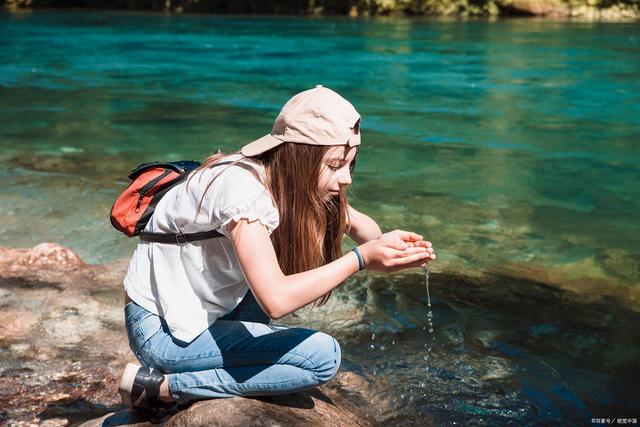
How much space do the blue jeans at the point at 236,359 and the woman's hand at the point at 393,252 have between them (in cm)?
42

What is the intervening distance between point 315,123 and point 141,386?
45.5 inches

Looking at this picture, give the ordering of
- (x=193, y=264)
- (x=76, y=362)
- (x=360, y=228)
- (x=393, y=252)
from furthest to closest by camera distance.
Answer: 1. (x=76, y=362)
2. (x=360, y=228)
3. (x=193, y=264)
4. (x=393, y=252)

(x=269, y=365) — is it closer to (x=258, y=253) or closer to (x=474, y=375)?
(x=258, y=253)

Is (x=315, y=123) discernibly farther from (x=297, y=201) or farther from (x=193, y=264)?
(x=193, y=264)

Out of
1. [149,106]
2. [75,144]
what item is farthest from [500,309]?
[149,106]

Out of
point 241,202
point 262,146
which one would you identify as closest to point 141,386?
point 241,202

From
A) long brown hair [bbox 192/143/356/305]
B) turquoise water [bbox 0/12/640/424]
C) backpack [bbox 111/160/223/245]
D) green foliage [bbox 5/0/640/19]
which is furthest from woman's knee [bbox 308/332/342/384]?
green foliage [bbox 5/0/640/19]

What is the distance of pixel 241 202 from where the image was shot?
2553 millimetres

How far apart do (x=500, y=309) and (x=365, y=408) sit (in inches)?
61.6

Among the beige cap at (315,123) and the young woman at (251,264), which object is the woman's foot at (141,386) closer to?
the young woman at (251,264)

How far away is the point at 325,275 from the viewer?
2.61 metres

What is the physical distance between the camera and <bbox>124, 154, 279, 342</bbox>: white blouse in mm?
2645

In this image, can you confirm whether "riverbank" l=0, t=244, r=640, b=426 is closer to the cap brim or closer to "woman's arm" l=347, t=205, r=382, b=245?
"woman's arm" l=347, t=205, r=382, b=245

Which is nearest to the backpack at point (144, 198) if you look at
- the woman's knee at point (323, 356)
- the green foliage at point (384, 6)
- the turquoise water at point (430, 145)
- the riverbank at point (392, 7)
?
the woman's knee at point (323, 356)
